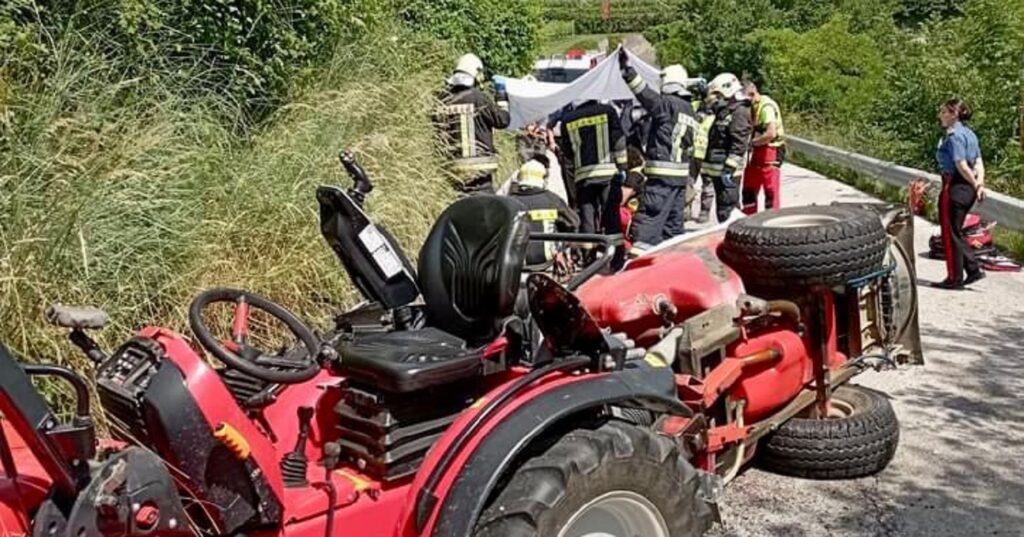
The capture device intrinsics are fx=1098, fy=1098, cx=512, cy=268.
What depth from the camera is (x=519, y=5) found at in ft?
58.0

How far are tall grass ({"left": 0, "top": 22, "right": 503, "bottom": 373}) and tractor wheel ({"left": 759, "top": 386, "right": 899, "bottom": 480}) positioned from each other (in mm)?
2888

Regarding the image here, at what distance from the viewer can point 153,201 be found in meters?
5.89

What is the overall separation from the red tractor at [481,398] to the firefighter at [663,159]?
462cm

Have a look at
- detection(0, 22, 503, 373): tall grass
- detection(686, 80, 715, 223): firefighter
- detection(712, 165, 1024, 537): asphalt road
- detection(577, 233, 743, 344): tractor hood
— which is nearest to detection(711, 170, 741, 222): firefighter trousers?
detection(686, 80, 715, 223): firefighter

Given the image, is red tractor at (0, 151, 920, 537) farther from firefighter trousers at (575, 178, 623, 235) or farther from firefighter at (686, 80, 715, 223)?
firefighter at (686, 80, 715, 223)

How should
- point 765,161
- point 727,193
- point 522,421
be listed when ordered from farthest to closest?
1. point 765,161
2. point 727,193
3. point 522,421

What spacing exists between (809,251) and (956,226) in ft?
16.0

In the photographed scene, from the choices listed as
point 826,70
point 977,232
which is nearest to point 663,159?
point 977,232

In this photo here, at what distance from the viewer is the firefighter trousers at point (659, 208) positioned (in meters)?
9.98

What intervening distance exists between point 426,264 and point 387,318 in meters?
0.26

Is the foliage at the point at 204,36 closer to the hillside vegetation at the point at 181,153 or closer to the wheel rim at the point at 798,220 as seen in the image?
the hillside vegetation at the point at 181,153

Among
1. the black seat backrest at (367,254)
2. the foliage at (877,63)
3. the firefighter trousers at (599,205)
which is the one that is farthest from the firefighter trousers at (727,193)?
the black seat backrest at (367,254)

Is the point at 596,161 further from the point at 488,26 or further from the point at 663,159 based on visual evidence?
the point at 488,26

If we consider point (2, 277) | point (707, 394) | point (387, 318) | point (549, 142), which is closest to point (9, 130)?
point (2, 277)
